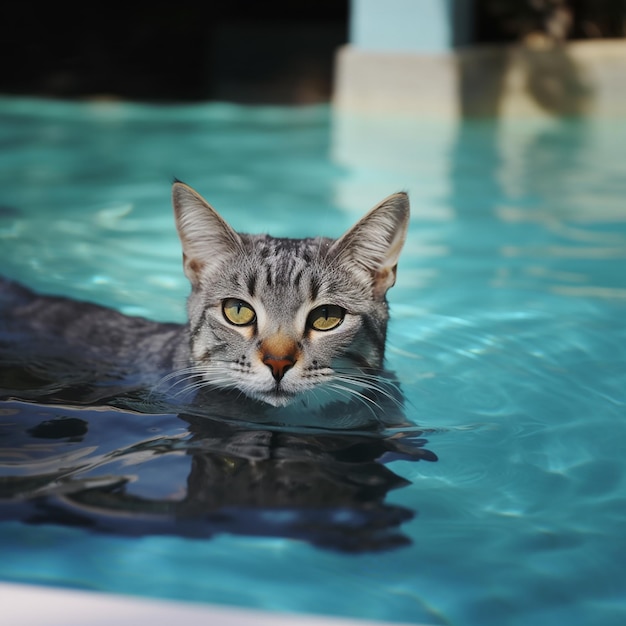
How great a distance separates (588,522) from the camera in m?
2.54

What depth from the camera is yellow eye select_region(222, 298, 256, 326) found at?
117 inches

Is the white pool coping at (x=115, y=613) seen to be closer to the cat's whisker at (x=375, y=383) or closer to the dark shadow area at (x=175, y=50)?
the cat's whisker at (x=375, y=383)

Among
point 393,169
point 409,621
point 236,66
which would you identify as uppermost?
point 236,66

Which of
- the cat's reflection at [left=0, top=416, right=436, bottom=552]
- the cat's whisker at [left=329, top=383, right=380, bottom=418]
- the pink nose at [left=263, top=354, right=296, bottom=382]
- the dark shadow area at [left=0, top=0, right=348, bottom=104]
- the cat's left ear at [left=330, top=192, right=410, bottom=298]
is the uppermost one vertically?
the dark shadow area at [left=0, top=0, right=348, bottom=104]

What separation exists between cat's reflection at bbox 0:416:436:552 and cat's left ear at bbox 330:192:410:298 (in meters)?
0.56

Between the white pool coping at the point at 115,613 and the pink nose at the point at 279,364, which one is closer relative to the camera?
the white pool coping at the point at 115,613

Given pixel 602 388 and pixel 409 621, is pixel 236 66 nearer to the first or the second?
pixel 602 388

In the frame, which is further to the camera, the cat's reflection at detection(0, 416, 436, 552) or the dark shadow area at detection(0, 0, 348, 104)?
the dark shadow area at detection(0, 0, 348, 104)

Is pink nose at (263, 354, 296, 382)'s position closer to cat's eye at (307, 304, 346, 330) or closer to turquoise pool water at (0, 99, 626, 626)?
cat's eye at (307, 304, 346, 330)

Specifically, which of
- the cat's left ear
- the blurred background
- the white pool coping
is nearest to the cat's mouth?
the cat's left ear

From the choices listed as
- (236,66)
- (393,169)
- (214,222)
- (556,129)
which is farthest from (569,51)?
(214,222)

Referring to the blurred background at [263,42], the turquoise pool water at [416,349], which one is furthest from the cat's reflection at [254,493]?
the blurred background at [263,42]

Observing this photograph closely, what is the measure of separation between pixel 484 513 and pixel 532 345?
5.15ft

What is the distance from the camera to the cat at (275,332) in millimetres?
2844
